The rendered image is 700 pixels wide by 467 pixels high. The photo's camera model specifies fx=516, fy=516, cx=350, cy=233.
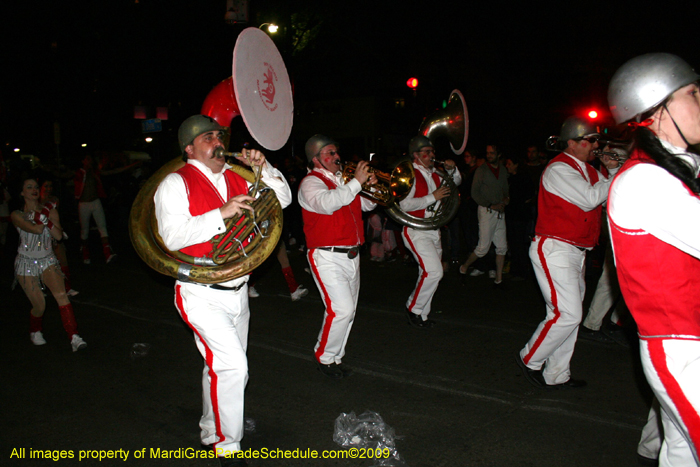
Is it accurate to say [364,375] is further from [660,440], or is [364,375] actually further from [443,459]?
[660,440]

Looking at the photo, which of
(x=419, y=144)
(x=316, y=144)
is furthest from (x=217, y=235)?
(x=419, y=144)

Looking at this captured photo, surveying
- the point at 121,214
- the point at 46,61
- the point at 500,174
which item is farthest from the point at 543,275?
the point at 46,61

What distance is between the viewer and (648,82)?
2.05 metres

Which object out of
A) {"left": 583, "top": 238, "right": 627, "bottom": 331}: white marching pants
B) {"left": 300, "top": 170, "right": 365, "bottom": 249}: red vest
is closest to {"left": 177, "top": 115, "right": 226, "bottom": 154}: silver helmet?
→ {"left": 300, "top": 170, "right": 365, "bottom": 249}: red vest

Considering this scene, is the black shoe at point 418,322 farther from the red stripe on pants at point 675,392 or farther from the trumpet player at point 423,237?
the red stripe on pants at point 675,392

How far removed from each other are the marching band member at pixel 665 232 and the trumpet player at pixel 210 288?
1.92 metres

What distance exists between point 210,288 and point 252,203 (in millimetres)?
559

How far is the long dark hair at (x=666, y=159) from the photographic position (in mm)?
1927

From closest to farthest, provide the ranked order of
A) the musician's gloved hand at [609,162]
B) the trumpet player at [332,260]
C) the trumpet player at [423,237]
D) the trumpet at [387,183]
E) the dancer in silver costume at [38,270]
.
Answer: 1. the trumpet player at [332,260]
2. the musician's gloved hand at [609,162]
3. the trumpet at [387,183]
4. the dancer in silver costume at [38,270]
5. the trumpet player at [423,237]

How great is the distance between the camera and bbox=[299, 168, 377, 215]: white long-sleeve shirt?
415 cm

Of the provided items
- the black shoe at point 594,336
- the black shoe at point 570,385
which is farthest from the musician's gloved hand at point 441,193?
the black shoe at point 570,385

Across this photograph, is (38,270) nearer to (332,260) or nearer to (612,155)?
(332,260)

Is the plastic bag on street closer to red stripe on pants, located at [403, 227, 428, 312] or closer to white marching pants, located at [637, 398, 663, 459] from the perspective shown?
white marching pants, located at [637, 398, 663, 459]

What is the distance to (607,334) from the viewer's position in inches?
208
